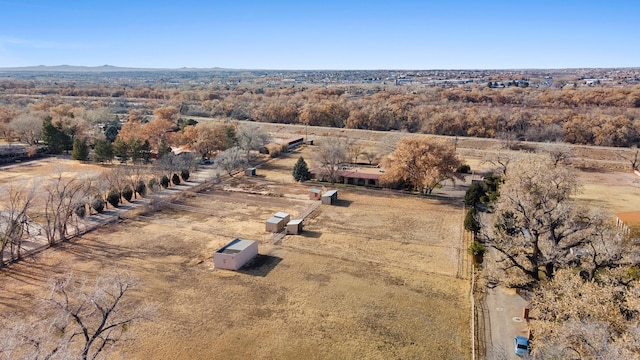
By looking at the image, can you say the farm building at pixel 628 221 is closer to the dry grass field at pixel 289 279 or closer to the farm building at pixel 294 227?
the dry grass field at pixel 289 279

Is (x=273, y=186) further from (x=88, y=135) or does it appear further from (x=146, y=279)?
(x=88, y=135)

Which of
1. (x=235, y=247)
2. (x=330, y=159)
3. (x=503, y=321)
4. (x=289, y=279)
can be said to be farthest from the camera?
(x=330, y=159)

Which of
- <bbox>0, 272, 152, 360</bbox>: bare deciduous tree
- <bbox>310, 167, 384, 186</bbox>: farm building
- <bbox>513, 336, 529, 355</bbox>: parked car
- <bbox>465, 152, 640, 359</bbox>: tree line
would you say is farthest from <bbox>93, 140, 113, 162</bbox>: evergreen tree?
<bbox>513, 336, 529, 355</bbox>: parked car

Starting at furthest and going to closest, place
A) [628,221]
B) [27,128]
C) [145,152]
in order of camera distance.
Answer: [27,128], [145,152], [628,221]

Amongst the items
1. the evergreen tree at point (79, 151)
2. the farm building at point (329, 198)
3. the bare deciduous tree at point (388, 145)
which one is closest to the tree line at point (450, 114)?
the evergreen tree at point (79, 151)

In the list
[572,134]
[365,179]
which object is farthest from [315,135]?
[572,134]

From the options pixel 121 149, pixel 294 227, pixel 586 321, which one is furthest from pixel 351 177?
pixel 586 321

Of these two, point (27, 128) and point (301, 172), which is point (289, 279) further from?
point (27, 128)

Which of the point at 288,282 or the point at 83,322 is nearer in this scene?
the point at 83,322
